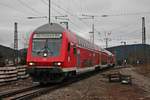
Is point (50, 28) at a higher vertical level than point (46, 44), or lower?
higher

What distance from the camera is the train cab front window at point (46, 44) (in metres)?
20.4

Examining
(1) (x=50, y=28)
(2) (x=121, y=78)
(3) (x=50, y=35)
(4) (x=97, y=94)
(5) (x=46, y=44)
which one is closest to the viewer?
(4) (x=97, y=94)

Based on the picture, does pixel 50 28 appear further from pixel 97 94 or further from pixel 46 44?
pixel 97 94

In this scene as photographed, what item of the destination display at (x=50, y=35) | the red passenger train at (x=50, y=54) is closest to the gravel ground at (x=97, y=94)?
the red passenger train at (x=50, y=54)

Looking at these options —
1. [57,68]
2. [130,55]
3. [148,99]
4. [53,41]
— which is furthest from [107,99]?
[130,55]

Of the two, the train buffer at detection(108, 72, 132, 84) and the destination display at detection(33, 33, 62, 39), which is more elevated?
the destination display at detection(33, 33, 62, 39)

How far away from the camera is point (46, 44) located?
67.9 feet

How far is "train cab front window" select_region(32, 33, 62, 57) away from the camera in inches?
804

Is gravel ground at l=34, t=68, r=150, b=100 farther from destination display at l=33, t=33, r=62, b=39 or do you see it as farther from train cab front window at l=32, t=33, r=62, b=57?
destination display at l=33, t=33, r=62, b=39

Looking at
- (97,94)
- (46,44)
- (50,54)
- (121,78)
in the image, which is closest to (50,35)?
(46,44)

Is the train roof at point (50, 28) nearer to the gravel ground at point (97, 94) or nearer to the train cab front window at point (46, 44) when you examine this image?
the train cab front window at point (46, 44)

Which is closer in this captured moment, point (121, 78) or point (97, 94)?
point (97, 94)

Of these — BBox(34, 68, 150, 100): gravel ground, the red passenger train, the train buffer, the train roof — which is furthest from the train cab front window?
the train buffer

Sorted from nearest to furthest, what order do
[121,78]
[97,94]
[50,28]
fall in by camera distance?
[97,94], [50,28], [121,78]
